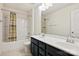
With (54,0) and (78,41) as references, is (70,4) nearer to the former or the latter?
(54,0)

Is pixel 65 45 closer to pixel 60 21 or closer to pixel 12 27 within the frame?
pixel 60 21

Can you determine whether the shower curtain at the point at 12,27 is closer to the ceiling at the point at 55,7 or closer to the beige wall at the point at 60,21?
the ceiling at the point at 55,7

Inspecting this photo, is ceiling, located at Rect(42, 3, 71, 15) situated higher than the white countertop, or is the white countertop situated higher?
ceiling, located at Rect(42, 3, 71, 15)

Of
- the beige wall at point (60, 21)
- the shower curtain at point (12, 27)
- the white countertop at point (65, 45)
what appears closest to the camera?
the white countertop at point (65, 45)

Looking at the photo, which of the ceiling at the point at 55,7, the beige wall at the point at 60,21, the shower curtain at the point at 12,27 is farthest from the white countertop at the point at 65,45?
the shower curtain at the point at 12,27

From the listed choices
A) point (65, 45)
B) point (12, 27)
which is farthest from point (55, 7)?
point (12, 27)

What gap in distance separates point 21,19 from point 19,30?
0.55 metres

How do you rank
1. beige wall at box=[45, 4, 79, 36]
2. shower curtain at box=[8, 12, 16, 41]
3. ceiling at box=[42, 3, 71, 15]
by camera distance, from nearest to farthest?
beige wall at box=[45, 4, 79, 36], ceiling at box=[42, 3, 71, 15], shower curtain at box=[8, 12, 16, 41]

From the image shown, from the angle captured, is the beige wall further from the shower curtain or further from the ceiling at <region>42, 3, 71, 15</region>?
the shower curtain

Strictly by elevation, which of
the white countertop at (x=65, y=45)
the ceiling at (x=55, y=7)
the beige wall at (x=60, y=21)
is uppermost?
the ceiling at (x=55, y=7)

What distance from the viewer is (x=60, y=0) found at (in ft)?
7.02

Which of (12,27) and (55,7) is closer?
(55,7)

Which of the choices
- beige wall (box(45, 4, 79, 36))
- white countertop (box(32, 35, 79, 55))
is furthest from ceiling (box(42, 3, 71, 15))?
white countertop (box(32, 35, 79, 55))

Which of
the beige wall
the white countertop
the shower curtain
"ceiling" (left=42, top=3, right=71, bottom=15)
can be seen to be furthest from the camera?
the shower curtain
